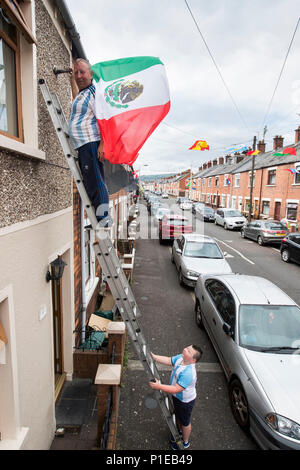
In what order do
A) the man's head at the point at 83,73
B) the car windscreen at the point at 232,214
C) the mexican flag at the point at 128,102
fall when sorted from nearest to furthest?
the mexican flag at the point at 128,102 < the man's head at the point at 83,73 < the car windscreen at the point at 232,214

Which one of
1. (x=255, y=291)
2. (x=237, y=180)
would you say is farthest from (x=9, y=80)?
(x=237, y=180)

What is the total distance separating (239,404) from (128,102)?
4.29m

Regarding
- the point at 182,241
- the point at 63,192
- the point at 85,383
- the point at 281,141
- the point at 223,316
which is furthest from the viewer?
the point at 281,141

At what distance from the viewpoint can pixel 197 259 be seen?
9.02 meters

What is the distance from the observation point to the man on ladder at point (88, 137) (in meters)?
2.72

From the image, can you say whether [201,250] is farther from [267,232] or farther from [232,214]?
[232,214]

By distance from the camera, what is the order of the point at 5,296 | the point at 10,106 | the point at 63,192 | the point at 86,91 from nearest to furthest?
the point at 5,296 < the point at 10,106 < the point at 86,91 < the point at 63,192

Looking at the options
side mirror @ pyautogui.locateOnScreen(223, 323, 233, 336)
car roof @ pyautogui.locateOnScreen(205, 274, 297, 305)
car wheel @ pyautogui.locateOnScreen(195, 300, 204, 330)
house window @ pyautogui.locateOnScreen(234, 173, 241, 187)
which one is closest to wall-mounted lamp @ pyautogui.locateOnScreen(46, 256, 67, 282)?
side mirror @ pyautogui.locateOnScreen(223, 323, 233, 336)

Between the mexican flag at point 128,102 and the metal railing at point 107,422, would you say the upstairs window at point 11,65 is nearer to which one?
the mexican flag at point 128,102

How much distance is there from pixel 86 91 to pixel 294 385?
430 cm

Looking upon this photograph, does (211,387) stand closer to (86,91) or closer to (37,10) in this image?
(86,91)

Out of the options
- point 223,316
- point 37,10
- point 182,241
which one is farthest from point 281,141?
point 37,10

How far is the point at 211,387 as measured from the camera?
4.59 meters

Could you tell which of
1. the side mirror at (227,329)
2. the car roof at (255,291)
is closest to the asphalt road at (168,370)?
the side mirror at (227,329)
